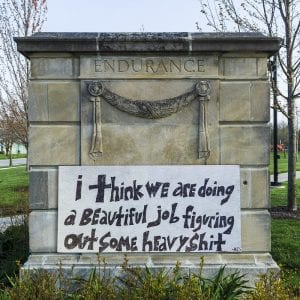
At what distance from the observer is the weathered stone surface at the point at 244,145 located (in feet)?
16.7

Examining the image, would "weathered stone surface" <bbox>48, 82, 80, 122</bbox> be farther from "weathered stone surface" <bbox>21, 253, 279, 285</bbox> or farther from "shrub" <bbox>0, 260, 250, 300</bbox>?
"shrub" <bbox>0, 260, 250, 300</bbox>

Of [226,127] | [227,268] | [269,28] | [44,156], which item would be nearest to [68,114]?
[44,156]

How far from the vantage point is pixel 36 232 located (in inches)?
200

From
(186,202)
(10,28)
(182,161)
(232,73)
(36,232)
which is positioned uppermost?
(10,28)

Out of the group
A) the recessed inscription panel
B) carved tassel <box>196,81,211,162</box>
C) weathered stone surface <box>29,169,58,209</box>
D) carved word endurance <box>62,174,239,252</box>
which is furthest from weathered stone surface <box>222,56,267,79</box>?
weathered stone surface <box>29,169,58,209</box>

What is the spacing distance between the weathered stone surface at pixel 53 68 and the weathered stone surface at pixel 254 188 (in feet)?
7.76

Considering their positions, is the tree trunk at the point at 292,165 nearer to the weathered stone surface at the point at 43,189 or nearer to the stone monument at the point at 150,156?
the stone monument at the point at 150,156

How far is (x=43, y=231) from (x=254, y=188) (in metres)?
2.54

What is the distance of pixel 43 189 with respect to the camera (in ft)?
16.6

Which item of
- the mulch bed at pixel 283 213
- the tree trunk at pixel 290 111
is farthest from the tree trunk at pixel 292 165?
the mulch bed at pixel 283 213

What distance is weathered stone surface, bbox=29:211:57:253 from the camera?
5078 mm

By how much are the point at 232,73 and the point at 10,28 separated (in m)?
12.5

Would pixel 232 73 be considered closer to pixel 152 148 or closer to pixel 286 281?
pixel 152 148

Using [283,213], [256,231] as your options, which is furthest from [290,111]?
[256,231]
